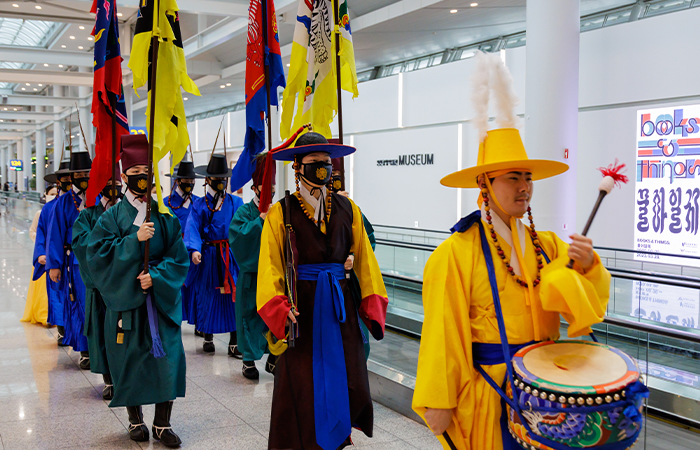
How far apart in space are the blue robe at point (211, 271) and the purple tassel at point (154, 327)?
2483 millimetres

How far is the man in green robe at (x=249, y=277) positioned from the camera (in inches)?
199

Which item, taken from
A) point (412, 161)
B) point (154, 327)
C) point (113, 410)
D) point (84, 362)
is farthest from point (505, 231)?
point (412, 161)

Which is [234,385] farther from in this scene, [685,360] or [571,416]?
[571,416]

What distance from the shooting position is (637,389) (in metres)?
1.77

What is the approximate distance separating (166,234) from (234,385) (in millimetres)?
1796

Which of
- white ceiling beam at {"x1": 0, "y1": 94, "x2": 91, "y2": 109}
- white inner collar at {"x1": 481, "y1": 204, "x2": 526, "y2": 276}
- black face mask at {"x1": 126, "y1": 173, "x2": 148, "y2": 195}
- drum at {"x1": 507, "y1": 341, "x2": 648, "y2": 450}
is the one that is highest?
white ceiling beam at {"x1": 0, "y1": 94, "x2": 91, "y2": 109}

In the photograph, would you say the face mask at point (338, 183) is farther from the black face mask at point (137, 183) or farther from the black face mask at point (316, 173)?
the black face mask at point (137, 183)

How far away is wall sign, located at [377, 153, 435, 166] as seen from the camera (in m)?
13.0

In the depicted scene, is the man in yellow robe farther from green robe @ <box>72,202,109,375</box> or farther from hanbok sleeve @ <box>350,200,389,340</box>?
green robe @ <box>72,202,109,375</box>

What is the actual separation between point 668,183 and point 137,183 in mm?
7608

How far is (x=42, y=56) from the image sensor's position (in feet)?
54.6

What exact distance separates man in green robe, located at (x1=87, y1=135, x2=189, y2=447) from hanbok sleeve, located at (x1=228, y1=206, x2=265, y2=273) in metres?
1.13

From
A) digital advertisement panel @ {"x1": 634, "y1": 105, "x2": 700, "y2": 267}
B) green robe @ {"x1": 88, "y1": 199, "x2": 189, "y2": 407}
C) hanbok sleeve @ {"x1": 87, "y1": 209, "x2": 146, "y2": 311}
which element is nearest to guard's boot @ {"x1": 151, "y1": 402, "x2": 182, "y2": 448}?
green robe @ {"x1": 88, "y1": 199, "x2": 189, "y2": 407}

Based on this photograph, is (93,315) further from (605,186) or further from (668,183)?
(668,183)
